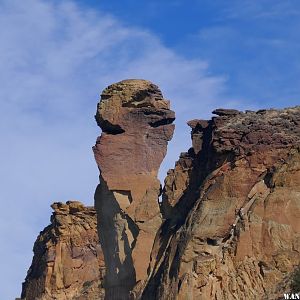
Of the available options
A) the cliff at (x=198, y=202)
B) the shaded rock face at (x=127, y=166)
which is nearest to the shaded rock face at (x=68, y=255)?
the shaded rock face at (x=127, y=166)

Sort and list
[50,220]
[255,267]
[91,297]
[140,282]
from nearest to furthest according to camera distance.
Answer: [255,267] → [140,282] → [91,297] → [50,220]

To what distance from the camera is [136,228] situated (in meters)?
77.0

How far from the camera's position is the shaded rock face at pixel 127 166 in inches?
3046

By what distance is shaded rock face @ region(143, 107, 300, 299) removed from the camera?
66438mm

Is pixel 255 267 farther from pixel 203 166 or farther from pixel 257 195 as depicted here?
pixel 203 166

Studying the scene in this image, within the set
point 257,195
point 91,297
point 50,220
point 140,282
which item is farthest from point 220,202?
point 50,220

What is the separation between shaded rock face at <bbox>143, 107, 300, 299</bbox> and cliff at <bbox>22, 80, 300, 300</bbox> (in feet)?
0.15

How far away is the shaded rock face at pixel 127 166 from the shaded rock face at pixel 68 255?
26058 millimetres

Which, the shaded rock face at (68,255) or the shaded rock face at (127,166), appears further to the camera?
the shaded rock face at (68,255)

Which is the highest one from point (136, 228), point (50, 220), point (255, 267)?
point (50, 220)

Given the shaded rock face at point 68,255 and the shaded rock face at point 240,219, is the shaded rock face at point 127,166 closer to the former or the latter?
the shaded rock face at point 240,219

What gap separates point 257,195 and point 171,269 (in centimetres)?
527

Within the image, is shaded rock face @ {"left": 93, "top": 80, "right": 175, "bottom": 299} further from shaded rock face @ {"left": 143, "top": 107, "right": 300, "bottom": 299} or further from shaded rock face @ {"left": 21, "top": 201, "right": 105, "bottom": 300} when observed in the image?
shaded rock face @ {"left": 21, "top": 201, "right": 105, "bottom": 300}

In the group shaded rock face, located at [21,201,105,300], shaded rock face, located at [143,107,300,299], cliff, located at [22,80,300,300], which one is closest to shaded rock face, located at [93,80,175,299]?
cliff, located at [22,80,300,300]
